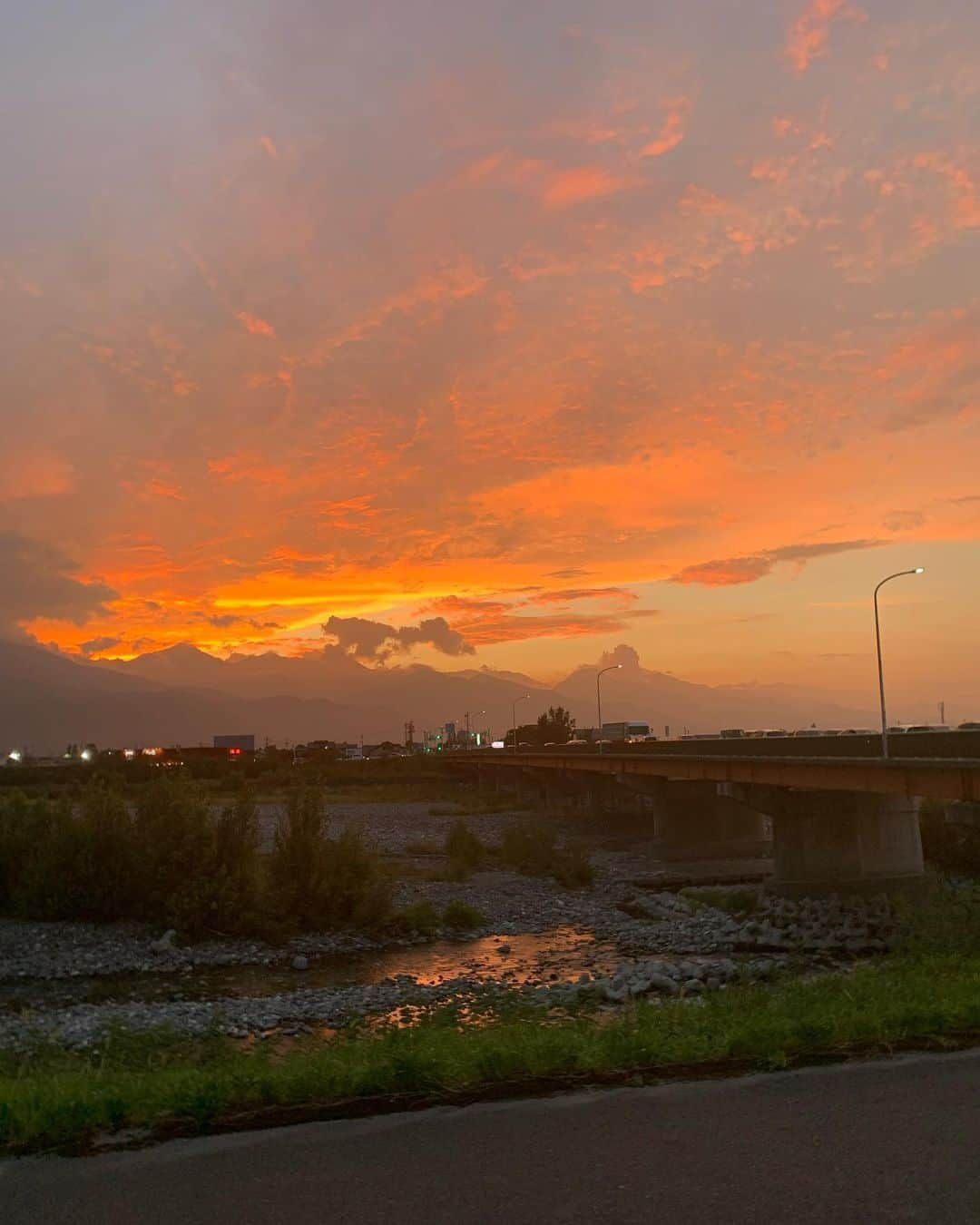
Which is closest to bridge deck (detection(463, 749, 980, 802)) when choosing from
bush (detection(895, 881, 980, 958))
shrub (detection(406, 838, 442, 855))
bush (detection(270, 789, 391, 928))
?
bush (detection(895, 881, 980, 958))

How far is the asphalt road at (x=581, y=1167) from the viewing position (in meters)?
6.30

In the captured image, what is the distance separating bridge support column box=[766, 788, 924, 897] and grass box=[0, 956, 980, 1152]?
105 ft

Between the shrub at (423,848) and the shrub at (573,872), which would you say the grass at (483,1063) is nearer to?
the shrub at (573,872)

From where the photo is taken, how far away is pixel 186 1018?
21969 millimetres

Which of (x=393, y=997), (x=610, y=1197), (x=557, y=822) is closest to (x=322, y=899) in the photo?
(x=393, y=997)

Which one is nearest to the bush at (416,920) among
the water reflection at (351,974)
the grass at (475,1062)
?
the water reflection at (351,974)

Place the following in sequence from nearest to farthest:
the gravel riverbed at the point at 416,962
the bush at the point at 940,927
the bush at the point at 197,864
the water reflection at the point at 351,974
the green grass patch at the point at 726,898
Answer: the bush at the point at 940,927 < the gravel riverbed at the point at 416,962 < the water reflection at the point at 351,974 < the bush at the point at 197,864 < the green grass patch at the point at 726,898

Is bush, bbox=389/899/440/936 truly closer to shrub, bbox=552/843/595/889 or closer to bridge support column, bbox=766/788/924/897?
shrub, bbox=552/843/595/889

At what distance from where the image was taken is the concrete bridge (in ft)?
122

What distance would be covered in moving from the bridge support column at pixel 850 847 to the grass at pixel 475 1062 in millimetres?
32006

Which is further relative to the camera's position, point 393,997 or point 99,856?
point 99,856

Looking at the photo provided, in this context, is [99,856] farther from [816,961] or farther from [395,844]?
[395,844]

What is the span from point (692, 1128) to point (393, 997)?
18189mm

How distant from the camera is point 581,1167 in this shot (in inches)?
272
